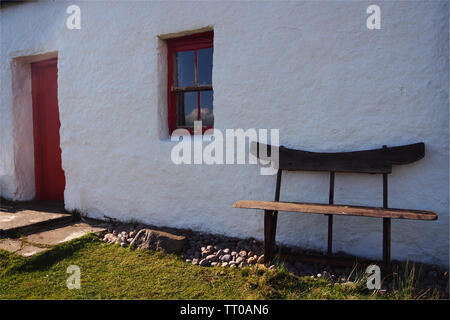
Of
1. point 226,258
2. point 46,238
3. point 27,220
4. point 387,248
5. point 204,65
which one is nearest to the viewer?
point 387,248

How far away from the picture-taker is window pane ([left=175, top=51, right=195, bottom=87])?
390cm

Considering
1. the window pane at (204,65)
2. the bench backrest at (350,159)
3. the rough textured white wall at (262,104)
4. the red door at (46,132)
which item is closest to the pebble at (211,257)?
the rough textured white wall at (262,104)

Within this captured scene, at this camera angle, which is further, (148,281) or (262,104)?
(262,104)

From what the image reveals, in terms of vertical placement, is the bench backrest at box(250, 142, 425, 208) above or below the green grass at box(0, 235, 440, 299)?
above

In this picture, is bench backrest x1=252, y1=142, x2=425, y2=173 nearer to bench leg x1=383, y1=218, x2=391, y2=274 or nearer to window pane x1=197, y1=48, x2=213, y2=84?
bench leg x1=383, y1=218, x2=391, y2=274

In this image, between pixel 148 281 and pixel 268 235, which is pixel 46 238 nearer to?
pixel 148 281

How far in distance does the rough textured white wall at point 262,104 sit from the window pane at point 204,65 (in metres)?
0.31

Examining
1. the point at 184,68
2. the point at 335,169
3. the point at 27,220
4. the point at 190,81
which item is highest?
the point at 184,68

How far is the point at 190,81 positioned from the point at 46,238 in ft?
7.88

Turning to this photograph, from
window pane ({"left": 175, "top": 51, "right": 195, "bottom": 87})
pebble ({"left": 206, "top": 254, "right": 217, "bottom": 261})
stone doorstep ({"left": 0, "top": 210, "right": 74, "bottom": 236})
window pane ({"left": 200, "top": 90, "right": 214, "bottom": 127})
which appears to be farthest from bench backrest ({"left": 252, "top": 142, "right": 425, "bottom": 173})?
stone doorstep ({"left": 0, "top": 210, "right": 74, "bottom": 236})

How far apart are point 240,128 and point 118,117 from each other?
1650 millimetres

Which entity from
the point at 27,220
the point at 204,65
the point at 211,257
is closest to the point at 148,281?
the point at 211,257

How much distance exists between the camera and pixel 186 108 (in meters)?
3.96
